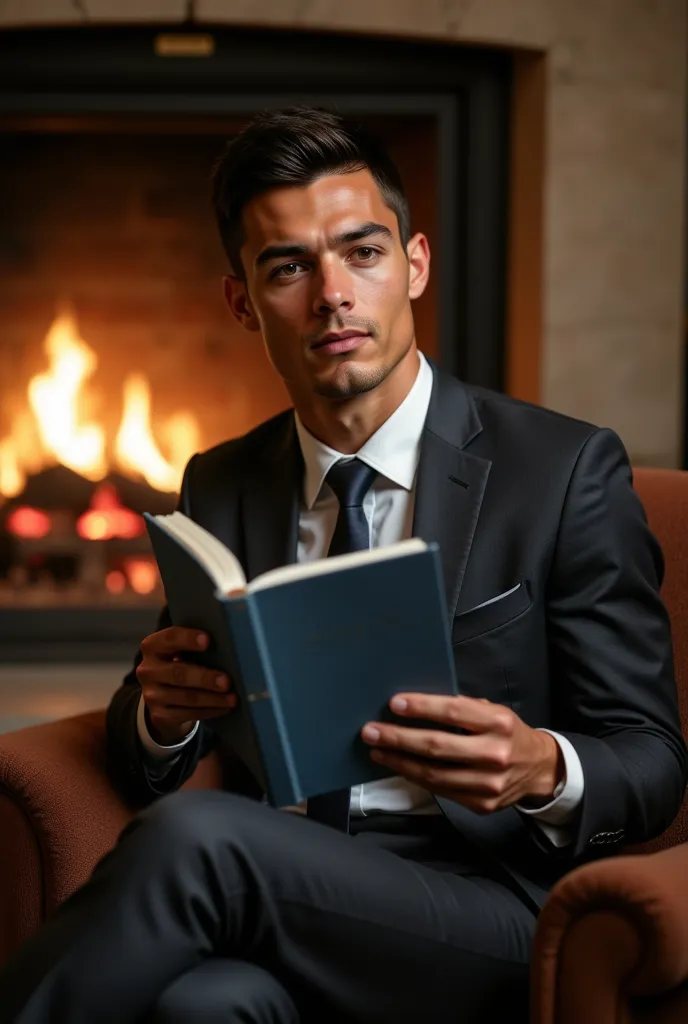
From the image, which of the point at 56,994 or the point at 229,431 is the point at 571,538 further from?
the point at 229,431

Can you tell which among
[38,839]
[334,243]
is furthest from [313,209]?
[38,839]

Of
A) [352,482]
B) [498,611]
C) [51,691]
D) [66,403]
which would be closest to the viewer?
[498,611]

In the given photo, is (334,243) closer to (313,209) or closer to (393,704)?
(313,209)

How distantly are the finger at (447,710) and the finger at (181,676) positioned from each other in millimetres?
166

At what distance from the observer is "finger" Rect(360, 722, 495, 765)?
3.44 feet

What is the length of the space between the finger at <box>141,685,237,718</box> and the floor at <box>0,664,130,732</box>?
1.20m

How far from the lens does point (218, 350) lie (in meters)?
2.99

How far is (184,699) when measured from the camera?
3.87 ft

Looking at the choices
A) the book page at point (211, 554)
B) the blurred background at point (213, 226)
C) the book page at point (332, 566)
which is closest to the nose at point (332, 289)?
the book page at point (211, 554)

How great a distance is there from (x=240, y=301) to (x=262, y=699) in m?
0.71

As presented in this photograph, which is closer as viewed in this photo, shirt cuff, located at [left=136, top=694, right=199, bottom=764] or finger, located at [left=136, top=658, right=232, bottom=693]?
finger, located at [left=136, top=658, right=232, bottom=693]

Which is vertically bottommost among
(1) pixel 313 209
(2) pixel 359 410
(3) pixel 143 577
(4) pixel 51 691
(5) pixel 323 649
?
(4) pixel 51 691

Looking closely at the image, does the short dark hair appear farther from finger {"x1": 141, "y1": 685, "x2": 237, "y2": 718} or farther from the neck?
finger {"x1": 141, "y1": 685, "x2": 237, "y2": 718}

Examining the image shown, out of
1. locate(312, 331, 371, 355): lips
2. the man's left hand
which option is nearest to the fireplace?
locate(312, 331, 371, 355): lips
